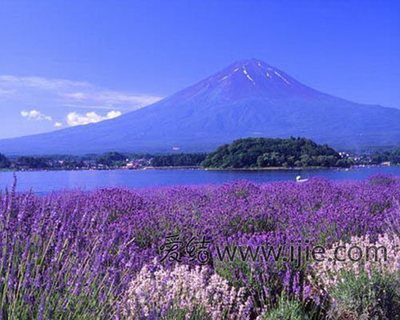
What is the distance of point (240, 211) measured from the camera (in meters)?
5.52

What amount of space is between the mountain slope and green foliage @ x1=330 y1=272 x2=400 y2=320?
97.9 meters

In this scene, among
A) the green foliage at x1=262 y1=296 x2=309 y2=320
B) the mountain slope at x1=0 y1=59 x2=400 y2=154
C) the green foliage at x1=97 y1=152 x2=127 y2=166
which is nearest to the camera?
the green foliage at x1=262 y1=296 x2=309 y2=320

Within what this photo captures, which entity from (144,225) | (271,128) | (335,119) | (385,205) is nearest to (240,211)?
(144,225)

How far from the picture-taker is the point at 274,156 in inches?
1203

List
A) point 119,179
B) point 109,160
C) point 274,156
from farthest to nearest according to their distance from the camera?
point 109,160, point 274,156, point 119,179

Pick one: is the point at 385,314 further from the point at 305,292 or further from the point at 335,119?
the point at 335,119

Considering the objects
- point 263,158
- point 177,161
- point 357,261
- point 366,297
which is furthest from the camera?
point 177,161

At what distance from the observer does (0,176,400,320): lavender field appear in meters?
2.44

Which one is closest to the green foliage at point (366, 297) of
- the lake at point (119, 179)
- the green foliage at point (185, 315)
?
the green foliage at point (185, 315)

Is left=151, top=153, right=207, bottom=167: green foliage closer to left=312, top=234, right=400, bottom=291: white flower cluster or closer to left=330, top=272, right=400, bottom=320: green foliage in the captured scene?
left=312, top=234, right=400, bottom=291: white flower cluster

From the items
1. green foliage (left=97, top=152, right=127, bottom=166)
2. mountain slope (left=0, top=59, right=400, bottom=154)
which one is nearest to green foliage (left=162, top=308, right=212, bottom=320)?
green foliage (left=97, top=152, right=127, bottom=166)

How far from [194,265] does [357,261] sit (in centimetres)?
118

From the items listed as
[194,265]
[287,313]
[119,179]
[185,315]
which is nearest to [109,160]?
[119,179]

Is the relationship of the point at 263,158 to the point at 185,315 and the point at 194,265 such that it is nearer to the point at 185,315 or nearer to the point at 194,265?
the point at 194,265
